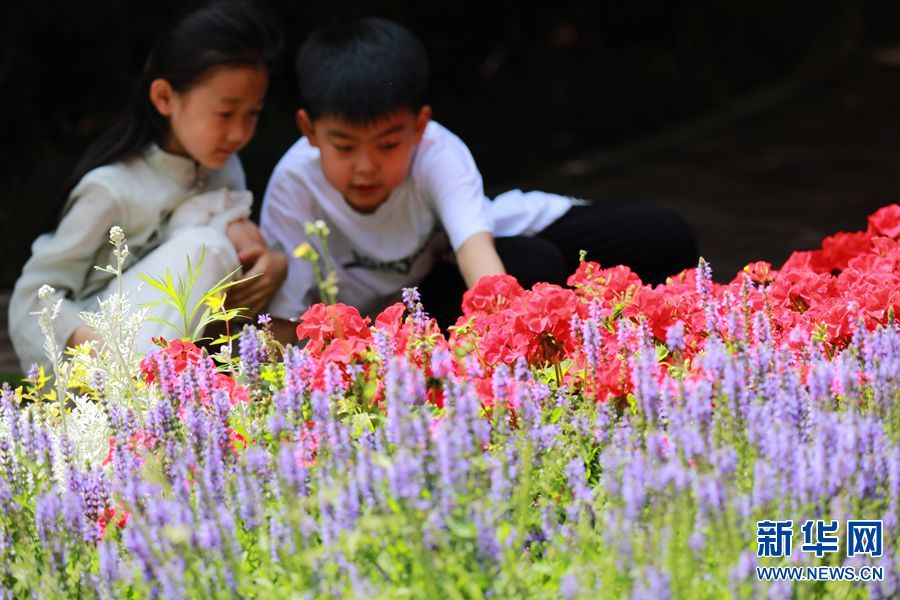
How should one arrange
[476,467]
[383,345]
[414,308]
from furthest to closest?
[414,308]
[383,345]
[476,467]

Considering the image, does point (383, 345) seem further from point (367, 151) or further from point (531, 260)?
point (531, 260)

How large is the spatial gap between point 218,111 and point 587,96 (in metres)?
5.09

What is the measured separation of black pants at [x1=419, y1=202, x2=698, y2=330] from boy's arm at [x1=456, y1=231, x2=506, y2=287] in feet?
1.14

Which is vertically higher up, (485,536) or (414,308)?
(414,308)

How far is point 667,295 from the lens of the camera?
263 cm

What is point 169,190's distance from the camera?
141 inches

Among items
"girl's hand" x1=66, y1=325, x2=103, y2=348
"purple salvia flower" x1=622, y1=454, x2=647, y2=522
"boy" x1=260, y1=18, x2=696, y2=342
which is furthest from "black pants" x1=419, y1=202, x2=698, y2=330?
"purple salvia flower" x1=622, y1=454, x2=647, y2=522

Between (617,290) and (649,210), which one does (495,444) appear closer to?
(617,290)

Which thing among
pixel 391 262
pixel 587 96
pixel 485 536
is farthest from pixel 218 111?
pixel 587 96

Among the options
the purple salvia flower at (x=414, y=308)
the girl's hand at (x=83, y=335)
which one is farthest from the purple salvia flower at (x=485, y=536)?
the girl's hand at (x=83, y=335)

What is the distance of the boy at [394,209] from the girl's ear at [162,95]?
368mm

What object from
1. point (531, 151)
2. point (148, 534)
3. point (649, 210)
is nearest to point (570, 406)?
point (148, 534)

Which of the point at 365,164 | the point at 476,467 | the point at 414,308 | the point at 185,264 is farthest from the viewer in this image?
the point at 365,164

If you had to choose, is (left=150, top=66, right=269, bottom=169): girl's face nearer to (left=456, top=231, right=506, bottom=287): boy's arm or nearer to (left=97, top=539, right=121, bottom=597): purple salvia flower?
(left=456, top=231, right=506, bottom=287): boy's arm
